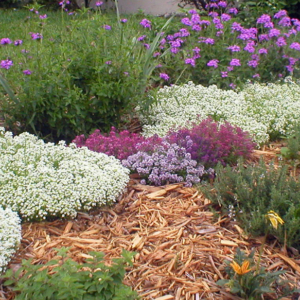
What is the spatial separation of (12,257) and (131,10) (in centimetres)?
1239

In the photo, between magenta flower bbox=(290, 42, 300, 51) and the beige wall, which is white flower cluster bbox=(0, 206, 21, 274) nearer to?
magenta flower bbox=(290, 42, 300, 51)

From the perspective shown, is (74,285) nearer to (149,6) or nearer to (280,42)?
(280,42)

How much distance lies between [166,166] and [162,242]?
926 millimetres

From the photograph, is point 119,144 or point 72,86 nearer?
point 119,144

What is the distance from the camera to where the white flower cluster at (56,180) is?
3.28m

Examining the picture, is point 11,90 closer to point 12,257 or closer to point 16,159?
point 16,159

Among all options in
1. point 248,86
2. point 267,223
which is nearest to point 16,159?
point 267,223

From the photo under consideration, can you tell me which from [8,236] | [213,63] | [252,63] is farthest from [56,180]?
[252,63]

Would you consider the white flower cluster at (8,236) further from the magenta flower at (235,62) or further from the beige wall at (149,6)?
the beige wall at (149,6)

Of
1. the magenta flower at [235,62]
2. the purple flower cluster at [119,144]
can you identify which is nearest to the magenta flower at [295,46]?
the magenta flower at [235,62]

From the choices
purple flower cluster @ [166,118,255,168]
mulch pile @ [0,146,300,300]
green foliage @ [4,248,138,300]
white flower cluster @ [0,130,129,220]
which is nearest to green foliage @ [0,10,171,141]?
white flower cluster @ [0,130,129,220]

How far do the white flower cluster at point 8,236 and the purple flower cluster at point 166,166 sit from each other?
49.2 inches

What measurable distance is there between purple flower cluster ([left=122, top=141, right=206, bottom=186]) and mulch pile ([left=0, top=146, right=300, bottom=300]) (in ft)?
0.49

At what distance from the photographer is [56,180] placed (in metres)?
3.42
